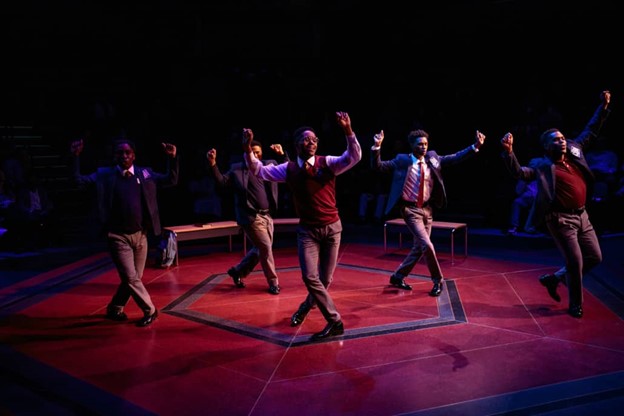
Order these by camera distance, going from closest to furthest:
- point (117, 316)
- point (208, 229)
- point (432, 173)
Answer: point (117, 316) → point (432, 173) → point (208, 229)

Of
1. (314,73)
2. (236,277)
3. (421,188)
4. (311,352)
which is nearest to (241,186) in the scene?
(236,277)

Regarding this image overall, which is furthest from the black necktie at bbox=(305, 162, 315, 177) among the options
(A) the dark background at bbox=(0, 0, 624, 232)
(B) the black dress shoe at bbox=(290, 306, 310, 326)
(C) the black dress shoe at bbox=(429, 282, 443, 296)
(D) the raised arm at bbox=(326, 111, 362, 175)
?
(A) the dark background at bbox=(0, 0, 624, 232)

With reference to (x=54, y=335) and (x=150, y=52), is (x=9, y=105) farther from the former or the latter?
(x=54, y=335)

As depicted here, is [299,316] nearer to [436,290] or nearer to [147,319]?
[147,319]

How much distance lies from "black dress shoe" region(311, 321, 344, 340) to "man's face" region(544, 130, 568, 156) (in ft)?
8.10

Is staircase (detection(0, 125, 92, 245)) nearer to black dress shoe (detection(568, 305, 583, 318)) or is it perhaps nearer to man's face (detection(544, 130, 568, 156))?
man's face (detection(544, 130, 568, 156))

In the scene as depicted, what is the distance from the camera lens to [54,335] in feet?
16.5

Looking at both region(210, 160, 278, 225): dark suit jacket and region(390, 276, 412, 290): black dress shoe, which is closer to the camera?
region(210, 160, 278, 225): dark suit jacket

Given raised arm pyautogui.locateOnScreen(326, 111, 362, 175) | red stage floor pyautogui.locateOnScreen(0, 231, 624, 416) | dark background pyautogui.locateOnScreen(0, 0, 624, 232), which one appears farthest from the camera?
dark background pyautogui.locateOnScreen(0, 0, 624, 232)

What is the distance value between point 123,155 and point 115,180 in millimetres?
235

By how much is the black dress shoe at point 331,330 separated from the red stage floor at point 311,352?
0.07m

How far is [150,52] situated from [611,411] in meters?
13.8

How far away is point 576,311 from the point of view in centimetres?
523

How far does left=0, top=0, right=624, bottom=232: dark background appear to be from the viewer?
11.6 m
